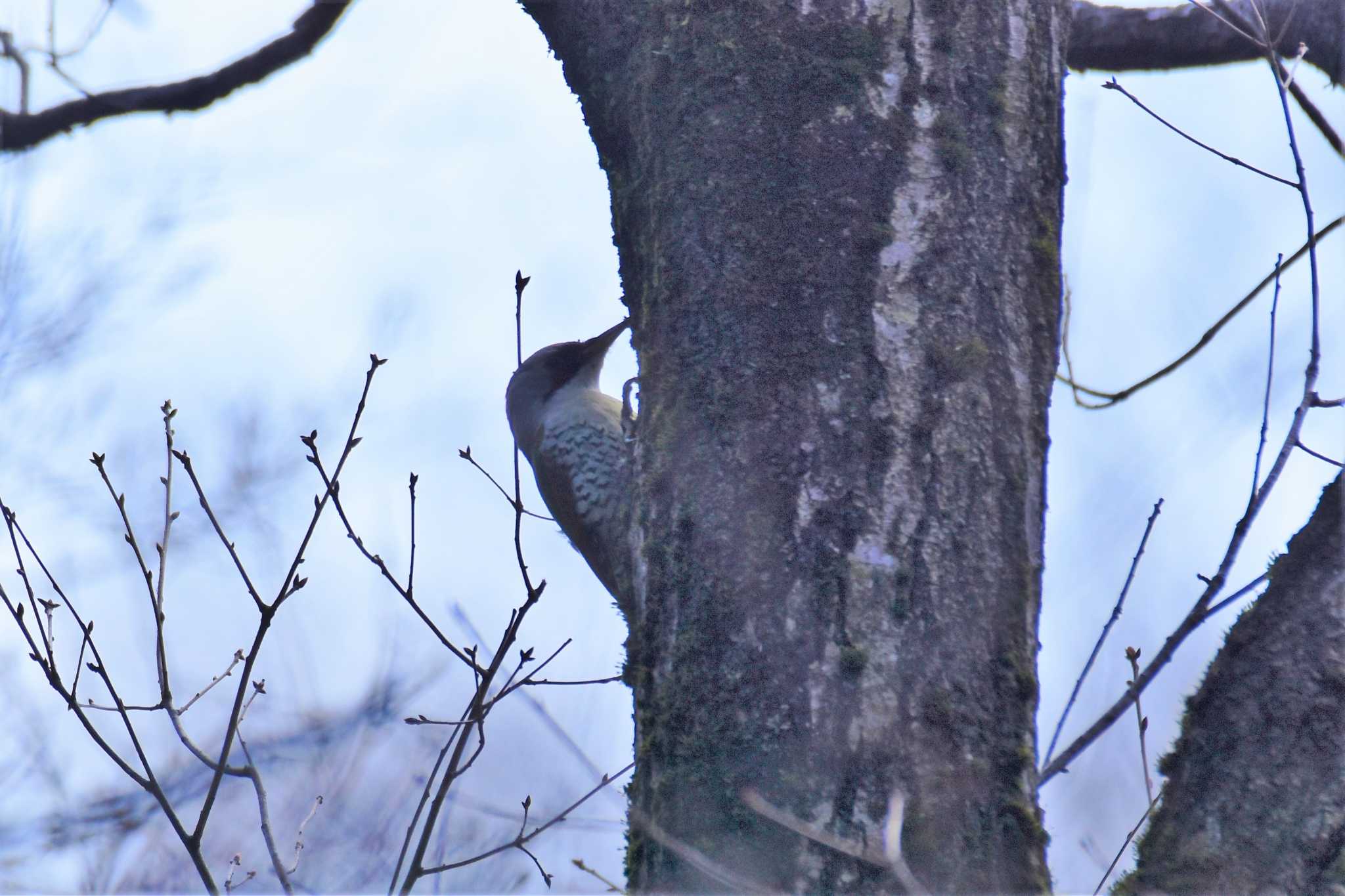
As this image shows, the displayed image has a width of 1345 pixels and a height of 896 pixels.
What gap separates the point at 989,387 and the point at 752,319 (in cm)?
39

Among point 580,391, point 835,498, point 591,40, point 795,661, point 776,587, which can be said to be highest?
point 580,391

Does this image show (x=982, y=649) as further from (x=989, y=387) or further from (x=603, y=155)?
(x=603, y=155)

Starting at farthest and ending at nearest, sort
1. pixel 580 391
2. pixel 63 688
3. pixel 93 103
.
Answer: pixel 580 391, pixel 93 103, pixel 63 688

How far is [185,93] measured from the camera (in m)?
3.29

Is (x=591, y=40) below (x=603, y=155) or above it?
above

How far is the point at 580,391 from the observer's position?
399cm

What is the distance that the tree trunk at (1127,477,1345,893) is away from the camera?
61.2 inches

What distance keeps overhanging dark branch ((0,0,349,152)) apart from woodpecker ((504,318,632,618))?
1133 mm

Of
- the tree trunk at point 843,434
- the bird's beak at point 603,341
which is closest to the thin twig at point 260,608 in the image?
the tree trunk at point 843,434

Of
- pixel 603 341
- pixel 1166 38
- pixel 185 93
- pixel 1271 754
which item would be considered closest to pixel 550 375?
pixel 603 341

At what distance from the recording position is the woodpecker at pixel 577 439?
A: 11.8 feet

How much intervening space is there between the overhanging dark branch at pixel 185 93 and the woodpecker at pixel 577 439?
1.13 m

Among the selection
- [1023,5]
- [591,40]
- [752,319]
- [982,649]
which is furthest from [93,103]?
[982,649]

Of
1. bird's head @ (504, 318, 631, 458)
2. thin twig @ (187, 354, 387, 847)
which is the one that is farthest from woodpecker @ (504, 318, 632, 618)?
thin twig @ (187, 354, 387, 847)
